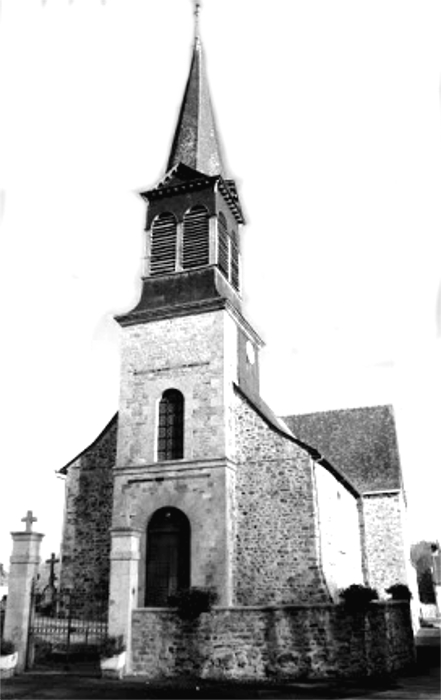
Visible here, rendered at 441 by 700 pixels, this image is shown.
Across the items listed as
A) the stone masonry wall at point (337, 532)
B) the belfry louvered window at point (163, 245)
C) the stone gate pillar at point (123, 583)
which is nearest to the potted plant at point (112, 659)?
the stone gate pillar at point (123, 583)

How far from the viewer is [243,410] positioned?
67.9 ft

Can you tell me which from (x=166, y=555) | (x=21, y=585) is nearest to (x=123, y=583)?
(x=21, y=585)

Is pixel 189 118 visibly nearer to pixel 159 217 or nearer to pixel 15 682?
pixel 159 217

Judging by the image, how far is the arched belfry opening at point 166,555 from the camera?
1870 centimetres

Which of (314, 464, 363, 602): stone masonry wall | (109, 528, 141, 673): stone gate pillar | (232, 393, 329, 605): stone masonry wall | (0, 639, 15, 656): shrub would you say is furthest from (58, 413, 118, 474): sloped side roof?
(0, 639, 15, 656): shrub

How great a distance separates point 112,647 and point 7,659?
235cm

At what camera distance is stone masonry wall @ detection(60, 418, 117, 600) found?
20.5m

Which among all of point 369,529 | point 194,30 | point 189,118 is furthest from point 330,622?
point 194,30

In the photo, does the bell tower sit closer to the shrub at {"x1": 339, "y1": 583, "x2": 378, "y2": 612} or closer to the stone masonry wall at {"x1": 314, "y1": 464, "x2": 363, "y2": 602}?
the stone masonry wall at {"x1": 314, "y1": 464, "x2": 363, "y2": 602}

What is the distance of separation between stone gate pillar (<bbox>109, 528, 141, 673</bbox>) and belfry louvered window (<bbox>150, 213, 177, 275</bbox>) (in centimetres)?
1000

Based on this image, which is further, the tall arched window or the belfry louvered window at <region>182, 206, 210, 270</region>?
the belfry louvered window at <region>182, 206, 210, 270</region>

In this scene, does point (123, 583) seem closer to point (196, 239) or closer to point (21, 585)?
point (21, 585)

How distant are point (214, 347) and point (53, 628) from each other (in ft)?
30.8

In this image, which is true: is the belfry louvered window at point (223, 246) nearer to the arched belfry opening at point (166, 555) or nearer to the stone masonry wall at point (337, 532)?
the stone masonry wall at point (337, 532)
